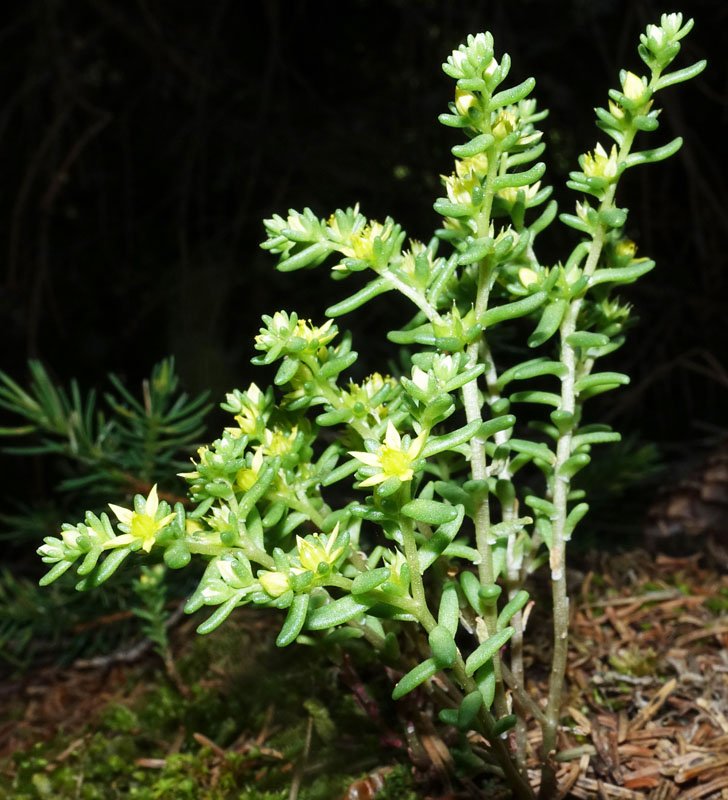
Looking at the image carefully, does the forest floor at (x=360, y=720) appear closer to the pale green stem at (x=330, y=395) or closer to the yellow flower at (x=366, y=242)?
the pale green stem at (x=330, y=395)

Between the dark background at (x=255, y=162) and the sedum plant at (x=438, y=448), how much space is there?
1.39 metres

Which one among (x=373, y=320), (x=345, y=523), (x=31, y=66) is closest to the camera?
(x=345, y=523)

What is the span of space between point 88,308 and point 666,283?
1929 mm

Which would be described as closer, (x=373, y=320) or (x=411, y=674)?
(x=411, y=674)

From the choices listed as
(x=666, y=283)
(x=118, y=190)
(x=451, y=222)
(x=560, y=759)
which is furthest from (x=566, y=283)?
(x=118, y=190)

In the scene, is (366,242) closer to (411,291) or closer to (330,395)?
(411,291)

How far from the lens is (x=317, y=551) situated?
2.97ft

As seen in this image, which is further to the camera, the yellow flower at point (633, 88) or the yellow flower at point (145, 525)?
the yellow flower at point (633, 88)

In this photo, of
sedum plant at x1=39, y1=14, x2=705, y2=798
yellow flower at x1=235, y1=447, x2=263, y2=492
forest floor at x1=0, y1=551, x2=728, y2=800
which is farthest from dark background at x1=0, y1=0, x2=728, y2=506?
yellow flower at x1=235, y1=447, x2=263, y2=492

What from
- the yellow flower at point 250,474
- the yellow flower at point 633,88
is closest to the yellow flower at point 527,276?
the yellow flower at point 633,88

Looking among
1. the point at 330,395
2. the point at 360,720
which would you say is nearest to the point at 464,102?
the point at 330,395

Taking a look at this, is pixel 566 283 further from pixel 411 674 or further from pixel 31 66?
pixel 31 66

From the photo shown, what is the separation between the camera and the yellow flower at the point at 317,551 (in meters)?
0.90

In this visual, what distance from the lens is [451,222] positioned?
45.4 inches
